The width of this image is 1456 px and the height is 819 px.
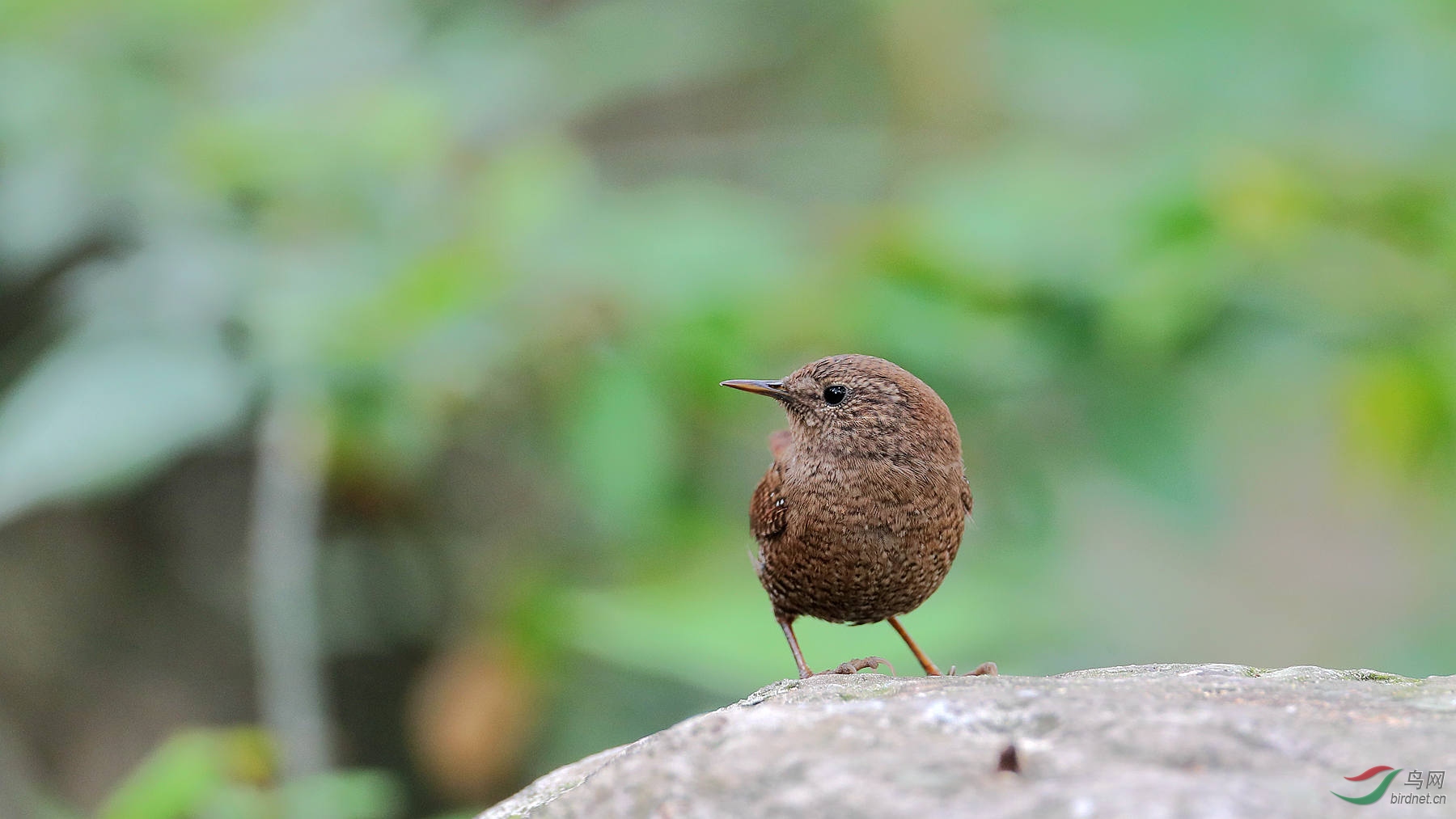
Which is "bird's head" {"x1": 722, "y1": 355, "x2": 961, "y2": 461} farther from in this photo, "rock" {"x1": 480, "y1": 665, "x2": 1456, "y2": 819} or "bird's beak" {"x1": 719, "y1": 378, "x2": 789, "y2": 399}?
"rock" {"x1": 480, "y1": 665, "x2": 1456, "y2": 819}

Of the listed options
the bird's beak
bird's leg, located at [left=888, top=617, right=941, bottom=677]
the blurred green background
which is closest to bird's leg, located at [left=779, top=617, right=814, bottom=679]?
the blurred green background

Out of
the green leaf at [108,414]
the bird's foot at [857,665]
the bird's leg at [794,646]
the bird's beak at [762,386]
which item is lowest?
the bird's foot at [857,665]

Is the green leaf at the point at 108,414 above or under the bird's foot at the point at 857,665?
above

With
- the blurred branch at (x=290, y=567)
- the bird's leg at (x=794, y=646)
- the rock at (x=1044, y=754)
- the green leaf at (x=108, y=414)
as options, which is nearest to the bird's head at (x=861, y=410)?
the bird's leg at (x=794, y=646)

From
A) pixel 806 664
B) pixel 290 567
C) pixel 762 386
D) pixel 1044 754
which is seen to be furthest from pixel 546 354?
pixel 1044 754

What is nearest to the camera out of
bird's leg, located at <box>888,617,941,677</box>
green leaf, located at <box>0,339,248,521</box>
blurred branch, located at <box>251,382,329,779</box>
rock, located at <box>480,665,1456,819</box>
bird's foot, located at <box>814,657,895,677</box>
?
rock, located at <box>480,665,1456,819</box>

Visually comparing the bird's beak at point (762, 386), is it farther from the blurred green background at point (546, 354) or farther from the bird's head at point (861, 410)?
the blurred green background at point (546, 354)
